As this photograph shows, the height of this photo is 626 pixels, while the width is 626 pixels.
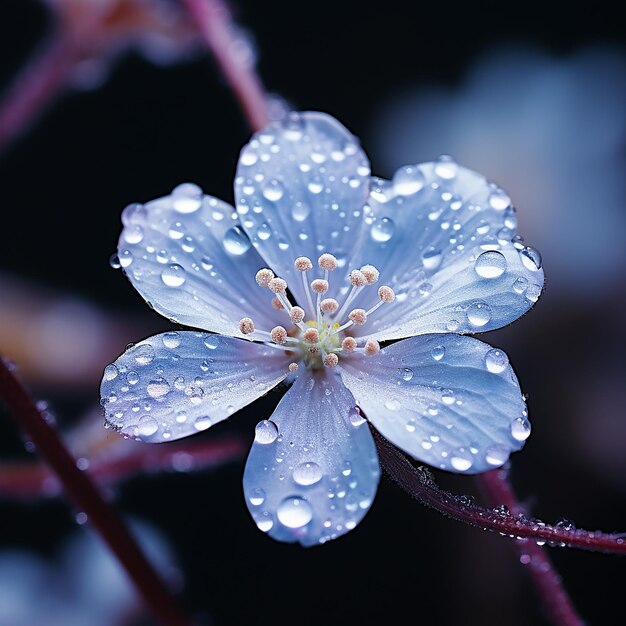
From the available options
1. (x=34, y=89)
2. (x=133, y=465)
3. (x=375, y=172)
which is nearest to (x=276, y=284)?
(x=133, y=465)

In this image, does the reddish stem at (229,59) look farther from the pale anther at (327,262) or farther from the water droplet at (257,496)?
the water droplet at (257,496)

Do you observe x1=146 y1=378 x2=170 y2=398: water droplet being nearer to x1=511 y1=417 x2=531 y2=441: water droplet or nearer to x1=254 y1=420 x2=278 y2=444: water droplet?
x1=254 y1=420 x2=278 y2=444: water droplet

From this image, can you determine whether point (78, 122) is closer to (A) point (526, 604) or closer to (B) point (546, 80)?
(B) point (546, 80)

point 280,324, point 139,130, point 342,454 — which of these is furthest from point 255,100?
point 139,130

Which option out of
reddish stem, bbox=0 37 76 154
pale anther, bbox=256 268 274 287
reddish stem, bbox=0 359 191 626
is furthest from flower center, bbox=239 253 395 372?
reddish stem, bbox=0 37 76 154

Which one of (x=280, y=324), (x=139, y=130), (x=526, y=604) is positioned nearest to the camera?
(x=280, y=324)

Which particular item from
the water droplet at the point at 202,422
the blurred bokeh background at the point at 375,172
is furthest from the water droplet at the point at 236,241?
the blurred bokeh background at the point at 375,172

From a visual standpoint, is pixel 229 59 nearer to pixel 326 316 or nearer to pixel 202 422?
pixel 326 316
